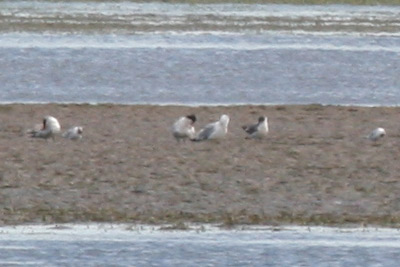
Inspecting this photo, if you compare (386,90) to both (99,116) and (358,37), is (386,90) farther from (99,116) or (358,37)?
(358,37)

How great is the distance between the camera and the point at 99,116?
1789 cm

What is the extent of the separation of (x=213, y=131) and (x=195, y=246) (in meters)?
4.75

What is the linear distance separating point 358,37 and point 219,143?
1334 centimetres

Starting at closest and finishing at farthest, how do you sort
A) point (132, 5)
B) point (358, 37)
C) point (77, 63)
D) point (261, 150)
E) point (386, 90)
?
point (261, 150) → point (386, 90) → point (77, 63) → point (358, 37) → point (132, 5)

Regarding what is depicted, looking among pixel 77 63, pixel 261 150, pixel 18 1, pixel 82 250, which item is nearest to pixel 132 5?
pixel 18 1

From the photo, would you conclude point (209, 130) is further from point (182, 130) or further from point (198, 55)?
point (198, 55)

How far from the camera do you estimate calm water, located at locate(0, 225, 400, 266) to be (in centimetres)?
1080

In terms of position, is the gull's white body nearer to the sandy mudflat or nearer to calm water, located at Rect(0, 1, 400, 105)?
the sandy mudflat

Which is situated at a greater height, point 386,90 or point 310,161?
point 386,90

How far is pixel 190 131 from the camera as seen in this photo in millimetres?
15906

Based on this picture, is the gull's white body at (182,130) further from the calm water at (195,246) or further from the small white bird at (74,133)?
the calm water at (195,246)

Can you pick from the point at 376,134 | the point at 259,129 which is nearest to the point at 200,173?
the point at 259,129

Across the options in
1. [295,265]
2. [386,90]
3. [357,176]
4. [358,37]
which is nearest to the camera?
[295,265]

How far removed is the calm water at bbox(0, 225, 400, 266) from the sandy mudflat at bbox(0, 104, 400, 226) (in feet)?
1.26
